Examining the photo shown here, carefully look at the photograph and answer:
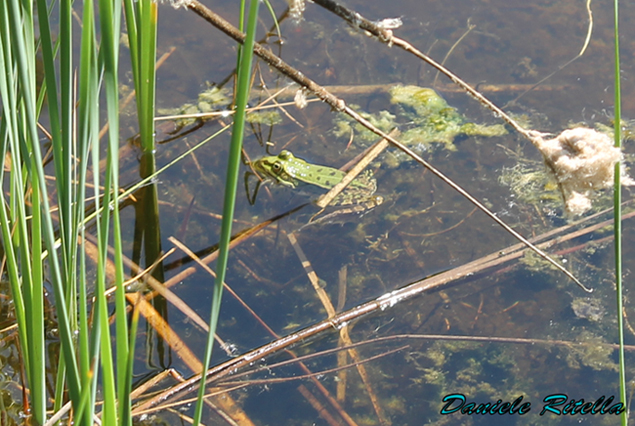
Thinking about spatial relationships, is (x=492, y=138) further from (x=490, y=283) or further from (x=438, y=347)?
(x=438, y=347)

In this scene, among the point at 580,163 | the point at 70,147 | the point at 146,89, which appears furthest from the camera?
the point at 146,89

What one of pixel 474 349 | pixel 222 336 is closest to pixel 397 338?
pixel 474 349

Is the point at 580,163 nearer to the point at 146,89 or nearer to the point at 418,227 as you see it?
the point at 418,227

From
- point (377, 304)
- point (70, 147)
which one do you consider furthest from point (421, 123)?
point (70, 147)

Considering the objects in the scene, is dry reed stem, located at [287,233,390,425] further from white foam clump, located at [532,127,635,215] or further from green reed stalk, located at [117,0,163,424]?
white foam clump, located at [532,127,635,215]

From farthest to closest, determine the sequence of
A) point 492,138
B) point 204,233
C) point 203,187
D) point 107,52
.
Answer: point 492,138 < point 203,187 < point 204,233 < point 107,52

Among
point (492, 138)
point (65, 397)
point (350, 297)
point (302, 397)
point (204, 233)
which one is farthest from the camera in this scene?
point (492, 138)

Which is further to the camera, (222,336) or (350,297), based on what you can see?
(350,297)

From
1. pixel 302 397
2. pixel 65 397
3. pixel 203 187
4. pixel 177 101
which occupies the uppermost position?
pixel 177 101
